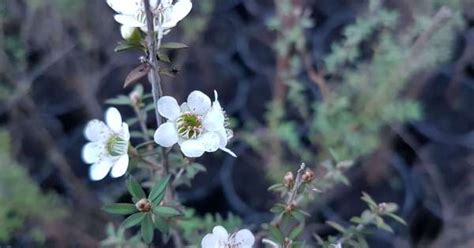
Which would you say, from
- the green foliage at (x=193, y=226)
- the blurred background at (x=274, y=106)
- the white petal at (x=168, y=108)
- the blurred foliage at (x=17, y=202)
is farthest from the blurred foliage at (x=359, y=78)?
the white petal at (x=168, y=108)

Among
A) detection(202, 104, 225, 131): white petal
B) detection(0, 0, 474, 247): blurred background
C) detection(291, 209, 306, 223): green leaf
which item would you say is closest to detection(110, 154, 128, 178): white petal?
detection(202, 104, 225, 131): white petal

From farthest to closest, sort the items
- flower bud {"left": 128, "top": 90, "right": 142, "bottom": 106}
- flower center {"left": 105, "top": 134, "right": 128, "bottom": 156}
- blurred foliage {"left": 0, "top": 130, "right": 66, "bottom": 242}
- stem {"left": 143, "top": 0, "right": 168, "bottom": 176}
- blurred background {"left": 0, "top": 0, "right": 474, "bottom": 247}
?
blurred background {"left": 0, "top": 0, "right": 474, "bottom": 247} → blurred foliage {"left": 0, "top": 130, "right": 66, "bottom": 242} → flower bud {"left": 128, "top": 90, "right": 142, "bottom": 106} → flower center {"left": 105, "top": 134, "right": 128, "bottom": 156} → stem {"left": 143, "top": 0, "right": 168, "bottom": 176}

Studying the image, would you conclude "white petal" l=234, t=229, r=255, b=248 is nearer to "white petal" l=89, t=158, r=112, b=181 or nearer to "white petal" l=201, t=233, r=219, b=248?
"white petal" l=201, t=233, r=219, b=248

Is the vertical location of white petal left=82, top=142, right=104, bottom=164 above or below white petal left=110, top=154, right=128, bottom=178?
above

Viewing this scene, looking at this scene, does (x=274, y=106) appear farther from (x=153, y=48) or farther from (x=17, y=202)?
(x=153, y=48)

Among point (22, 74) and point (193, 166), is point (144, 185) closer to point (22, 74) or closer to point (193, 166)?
point (193, 166)

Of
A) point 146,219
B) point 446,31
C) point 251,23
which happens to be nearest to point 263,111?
point 251,23
